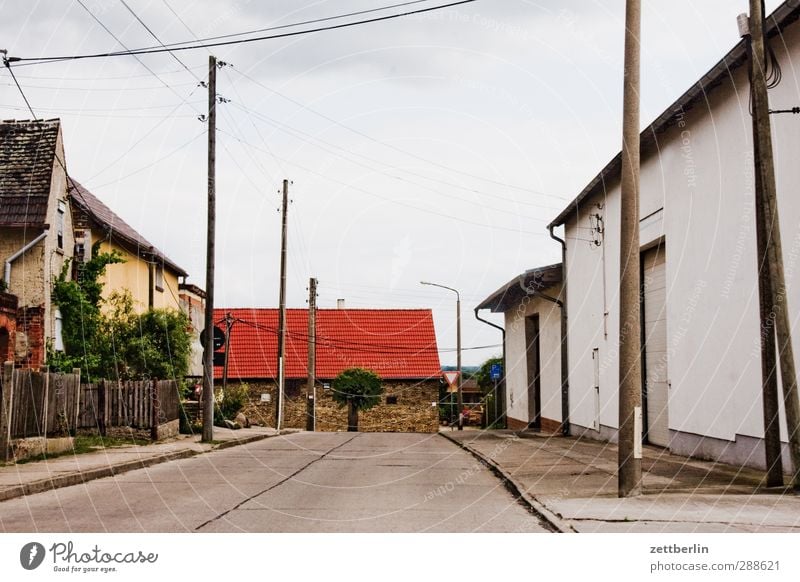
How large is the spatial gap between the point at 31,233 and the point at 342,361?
30231mm

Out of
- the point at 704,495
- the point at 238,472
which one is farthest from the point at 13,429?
the point at 704,495

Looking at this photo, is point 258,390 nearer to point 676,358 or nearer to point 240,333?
point 240,333

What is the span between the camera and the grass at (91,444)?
18780 millimetres

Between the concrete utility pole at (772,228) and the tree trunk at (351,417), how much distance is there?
38.6m

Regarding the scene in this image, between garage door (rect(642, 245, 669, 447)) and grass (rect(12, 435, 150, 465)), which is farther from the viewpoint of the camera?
garage door (rect(642, 245, 669, 447))

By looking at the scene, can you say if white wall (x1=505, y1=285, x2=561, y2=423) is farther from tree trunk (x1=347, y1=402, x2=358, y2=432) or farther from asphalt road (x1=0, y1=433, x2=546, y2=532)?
asphalt road (x1=0, y1=433, x2=546, y2=532)

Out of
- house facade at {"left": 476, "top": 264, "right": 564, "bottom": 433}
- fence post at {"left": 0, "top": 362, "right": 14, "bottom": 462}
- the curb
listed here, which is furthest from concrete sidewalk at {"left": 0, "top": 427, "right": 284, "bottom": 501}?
house facade at {"left": 476, "top": 264, "right": 564, "bottom": 433}

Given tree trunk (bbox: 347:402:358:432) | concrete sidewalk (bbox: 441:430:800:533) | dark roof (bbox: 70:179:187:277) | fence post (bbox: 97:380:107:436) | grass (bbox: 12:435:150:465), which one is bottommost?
tree trunk (bbox: 347:402:358:432)

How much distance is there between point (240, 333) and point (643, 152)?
121ft

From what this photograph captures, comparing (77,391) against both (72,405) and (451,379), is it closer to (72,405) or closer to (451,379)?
(72,405)

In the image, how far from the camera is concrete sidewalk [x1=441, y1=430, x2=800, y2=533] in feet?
30.4

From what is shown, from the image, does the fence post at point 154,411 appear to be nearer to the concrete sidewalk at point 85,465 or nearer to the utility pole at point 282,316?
the concrete sidewalk at point 85,465

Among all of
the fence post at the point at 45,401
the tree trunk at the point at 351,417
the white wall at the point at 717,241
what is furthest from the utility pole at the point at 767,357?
the tree trunk at the point at 351,417

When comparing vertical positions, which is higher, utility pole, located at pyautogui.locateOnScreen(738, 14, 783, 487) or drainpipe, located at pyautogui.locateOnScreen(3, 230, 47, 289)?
drainpipe, located at pyautogui.locateOnScreen(3, 230, 47, 289)
